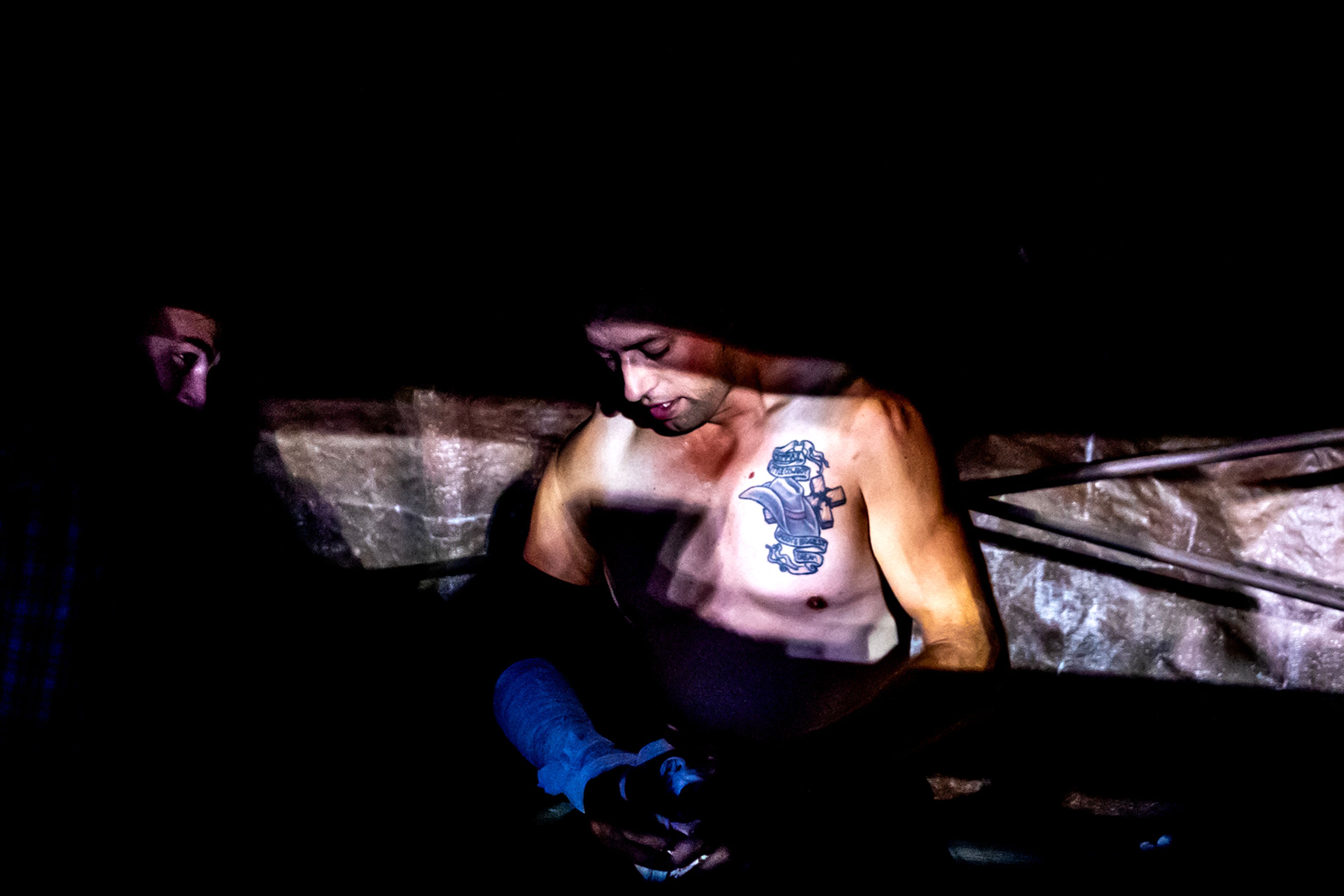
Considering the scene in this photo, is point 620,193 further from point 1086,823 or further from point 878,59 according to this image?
point 1086,823

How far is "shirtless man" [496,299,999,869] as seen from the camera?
188 centimetres

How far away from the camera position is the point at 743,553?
2025mm

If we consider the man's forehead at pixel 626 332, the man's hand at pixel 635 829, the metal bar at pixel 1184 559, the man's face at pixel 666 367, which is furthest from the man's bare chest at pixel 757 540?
the metal bar at pixel 1184 559

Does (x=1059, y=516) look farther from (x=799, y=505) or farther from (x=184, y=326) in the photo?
(x=184, y=326)

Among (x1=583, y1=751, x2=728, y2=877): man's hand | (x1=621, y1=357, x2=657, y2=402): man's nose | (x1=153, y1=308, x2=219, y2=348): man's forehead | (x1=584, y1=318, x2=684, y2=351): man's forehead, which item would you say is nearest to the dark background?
(x1=153, y1=308, x2=219, y2=348): man's forehead

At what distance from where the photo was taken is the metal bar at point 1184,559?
2217 millimetres

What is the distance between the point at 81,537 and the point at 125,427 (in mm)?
429

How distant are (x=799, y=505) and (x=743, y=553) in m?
0.23

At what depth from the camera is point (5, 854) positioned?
1.92m

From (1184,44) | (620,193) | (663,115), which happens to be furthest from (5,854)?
(1184,44)

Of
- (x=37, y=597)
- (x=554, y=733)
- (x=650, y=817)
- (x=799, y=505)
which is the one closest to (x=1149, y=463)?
(x=799, y=505)

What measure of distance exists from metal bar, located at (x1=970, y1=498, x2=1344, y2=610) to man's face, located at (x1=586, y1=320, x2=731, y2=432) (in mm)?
1070

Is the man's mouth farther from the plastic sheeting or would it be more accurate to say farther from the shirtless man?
the plastic sheeting

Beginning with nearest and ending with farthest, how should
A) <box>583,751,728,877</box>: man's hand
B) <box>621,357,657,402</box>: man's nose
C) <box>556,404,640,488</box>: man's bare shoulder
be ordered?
<box>621,357,657,402</box>: man's nose < <box>583,751,728,877</box>: man's hand < <box>556,404,640,488</box>: man's bare shoulder
